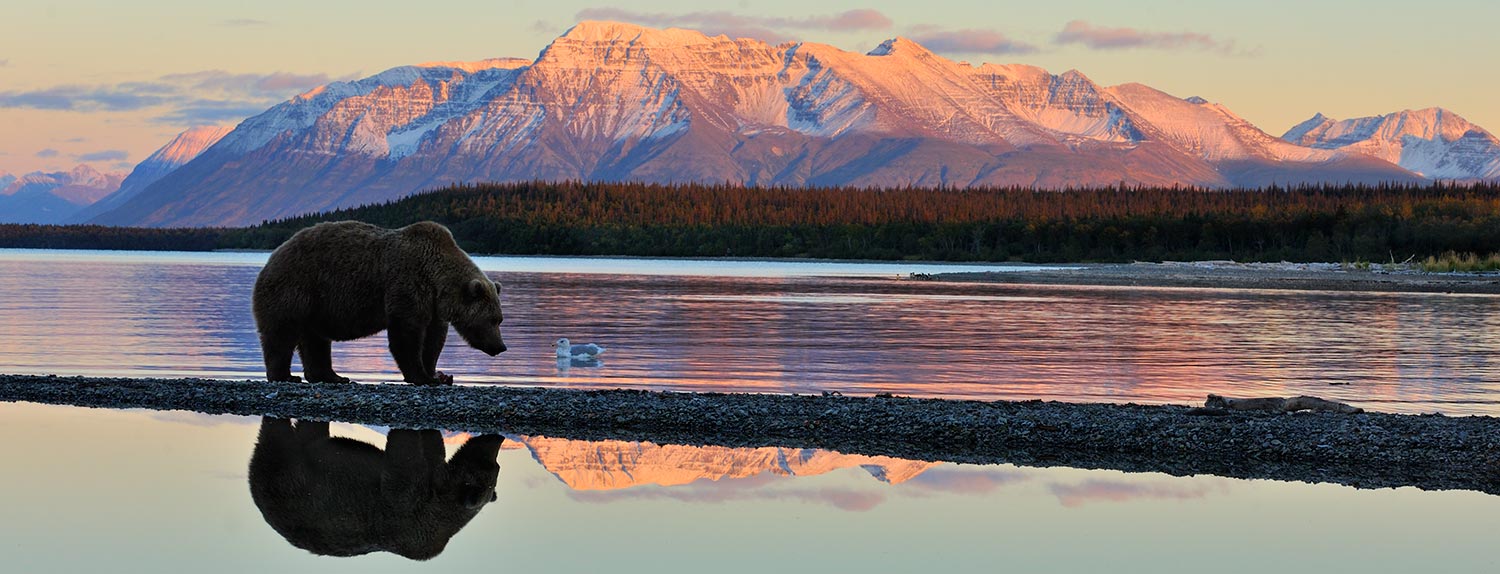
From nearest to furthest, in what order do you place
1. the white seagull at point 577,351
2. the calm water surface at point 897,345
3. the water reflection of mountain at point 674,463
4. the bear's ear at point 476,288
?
the water reflection of mountain at point 674,463, the bear's ear at point 476,288, the calm water surface at point 897,345, the white seagull at point 577,351

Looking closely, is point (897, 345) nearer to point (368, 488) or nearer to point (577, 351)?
point (577, 351)

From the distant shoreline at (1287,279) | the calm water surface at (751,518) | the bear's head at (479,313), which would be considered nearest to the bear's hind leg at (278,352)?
the bear's head at (479,313)

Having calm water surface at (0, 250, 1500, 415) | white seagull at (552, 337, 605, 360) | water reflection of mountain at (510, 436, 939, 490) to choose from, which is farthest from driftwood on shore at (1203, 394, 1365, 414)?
white seagull at (552, 337, 605, 360)

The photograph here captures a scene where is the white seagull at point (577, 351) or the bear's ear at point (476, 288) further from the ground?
the bear's ear at point (476, 288)

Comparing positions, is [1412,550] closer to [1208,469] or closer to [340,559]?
[1208,469]

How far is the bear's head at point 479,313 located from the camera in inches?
770

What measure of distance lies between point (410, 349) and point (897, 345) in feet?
54.9

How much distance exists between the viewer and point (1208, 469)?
50.7 feet

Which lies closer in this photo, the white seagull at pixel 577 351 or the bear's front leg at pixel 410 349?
the bear's front leg at pixel 410 349

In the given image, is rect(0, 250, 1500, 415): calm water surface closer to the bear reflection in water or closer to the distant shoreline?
the bear reflection in water

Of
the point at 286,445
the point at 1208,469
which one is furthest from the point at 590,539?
the point at 1208,469

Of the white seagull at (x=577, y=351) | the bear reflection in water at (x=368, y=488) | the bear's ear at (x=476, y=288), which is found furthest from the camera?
the white seagull at (x=577, y=351)

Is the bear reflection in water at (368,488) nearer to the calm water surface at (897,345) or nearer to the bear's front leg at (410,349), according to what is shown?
the bear's front leg at (410,349)

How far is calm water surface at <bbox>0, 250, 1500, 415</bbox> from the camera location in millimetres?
25188
